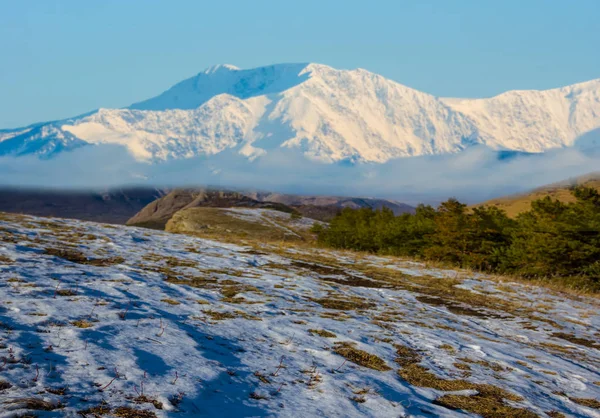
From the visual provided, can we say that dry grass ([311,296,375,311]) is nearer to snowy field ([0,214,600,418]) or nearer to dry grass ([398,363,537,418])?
snowy field ([0,214,600,418])

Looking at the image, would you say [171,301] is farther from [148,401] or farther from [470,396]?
[470,396]

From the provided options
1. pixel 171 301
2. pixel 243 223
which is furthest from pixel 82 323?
pixel 243 223

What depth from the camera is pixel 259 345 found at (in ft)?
31.8

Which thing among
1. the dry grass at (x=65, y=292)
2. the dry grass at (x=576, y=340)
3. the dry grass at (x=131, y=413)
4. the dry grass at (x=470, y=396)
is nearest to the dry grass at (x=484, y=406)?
the dry grass at (x=470, y=396)

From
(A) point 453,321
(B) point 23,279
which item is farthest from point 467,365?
(B) point 23,279

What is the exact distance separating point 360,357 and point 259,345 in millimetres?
1782

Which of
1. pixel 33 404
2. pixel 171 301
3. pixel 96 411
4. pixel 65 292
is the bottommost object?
pixel 96 411

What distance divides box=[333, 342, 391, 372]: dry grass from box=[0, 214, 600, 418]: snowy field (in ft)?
0.13

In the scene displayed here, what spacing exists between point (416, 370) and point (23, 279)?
27.2 ft

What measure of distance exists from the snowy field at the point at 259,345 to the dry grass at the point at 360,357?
0.04m

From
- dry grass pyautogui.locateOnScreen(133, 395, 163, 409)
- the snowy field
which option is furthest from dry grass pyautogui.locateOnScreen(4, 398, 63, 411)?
dry grass pyautogui.locateOnScreen(133, 395, 163, 409)

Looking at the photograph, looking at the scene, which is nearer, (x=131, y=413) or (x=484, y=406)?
(x=131, y=413)

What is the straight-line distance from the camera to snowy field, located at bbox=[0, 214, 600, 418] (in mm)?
7230

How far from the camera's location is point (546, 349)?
40.8 feet
